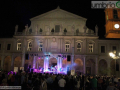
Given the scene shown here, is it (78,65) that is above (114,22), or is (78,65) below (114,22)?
below

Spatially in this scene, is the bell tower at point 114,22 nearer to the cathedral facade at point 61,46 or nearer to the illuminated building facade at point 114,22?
the illuminated building facade at point 114,22

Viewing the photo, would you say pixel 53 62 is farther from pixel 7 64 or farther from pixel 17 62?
pixel 7 64

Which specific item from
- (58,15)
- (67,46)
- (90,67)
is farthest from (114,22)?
(58,15)

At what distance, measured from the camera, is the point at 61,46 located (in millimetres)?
32344

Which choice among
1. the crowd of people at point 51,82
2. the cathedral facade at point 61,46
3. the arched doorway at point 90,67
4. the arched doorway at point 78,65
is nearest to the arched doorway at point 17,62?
the cathedral facade at point 61,46

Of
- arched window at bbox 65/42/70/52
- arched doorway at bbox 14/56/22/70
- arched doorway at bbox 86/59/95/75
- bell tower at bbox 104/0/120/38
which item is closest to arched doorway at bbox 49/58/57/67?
arched window at bbox 65/42/70/52

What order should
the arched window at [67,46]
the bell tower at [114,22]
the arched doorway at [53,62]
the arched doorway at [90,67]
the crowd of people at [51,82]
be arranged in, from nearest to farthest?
the crowd of people at [51,82], the arched window at [67,46], the arched doorway at [90,67], the arched doorway at [53,62], the bell tower at [114,22]

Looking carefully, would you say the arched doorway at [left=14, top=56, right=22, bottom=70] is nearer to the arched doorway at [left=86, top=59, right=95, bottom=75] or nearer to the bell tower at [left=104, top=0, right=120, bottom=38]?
the arched doorway at [left=86, top=59, right=95, bottom=75]

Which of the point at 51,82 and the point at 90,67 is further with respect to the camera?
the point at 90,67

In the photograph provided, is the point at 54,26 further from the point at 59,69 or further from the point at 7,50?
the point at 7,50

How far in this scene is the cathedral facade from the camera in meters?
31.8

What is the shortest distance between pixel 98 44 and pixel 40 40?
548 inches

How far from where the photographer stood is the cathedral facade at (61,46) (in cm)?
3183

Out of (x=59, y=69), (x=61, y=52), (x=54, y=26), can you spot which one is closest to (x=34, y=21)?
(x=54, y=26)
